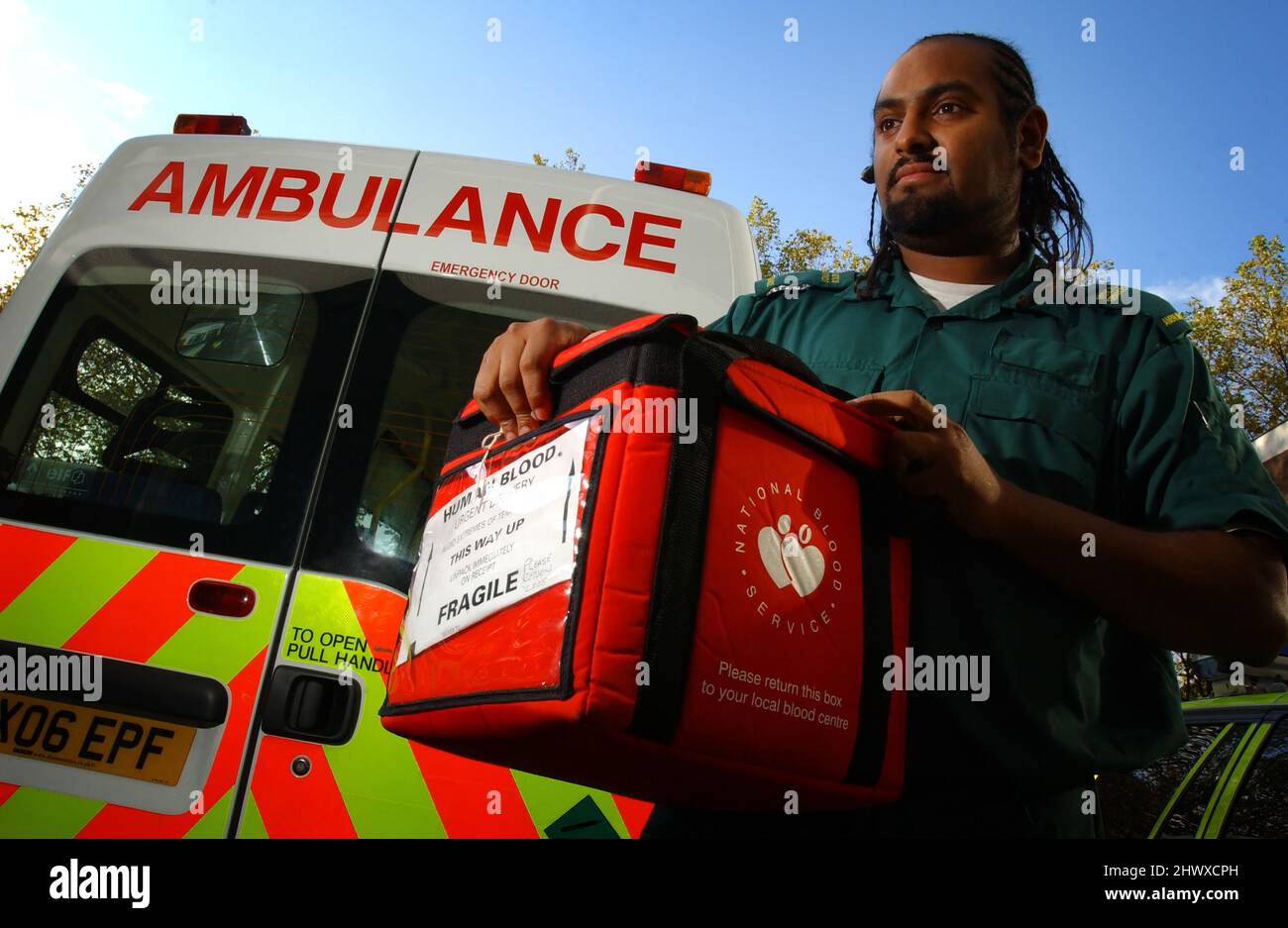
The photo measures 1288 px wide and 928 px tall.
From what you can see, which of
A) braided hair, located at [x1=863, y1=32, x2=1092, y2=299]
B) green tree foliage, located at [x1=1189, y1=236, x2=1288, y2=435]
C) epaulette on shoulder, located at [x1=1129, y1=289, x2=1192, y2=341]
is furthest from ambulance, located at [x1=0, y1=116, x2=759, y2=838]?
green tree foliage, located at [x1=1189, y1=236, x2=1288, y2=435]

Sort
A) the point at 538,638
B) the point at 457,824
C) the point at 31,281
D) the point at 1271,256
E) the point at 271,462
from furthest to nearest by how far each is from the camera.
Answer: the point at 1271,256
the point at 31,281
the point at 271,462
the point at 457,824
the point at 538,638

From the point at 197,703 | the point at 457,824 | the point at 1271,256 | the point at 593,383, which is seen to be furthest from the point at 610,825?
the point at 1271,256

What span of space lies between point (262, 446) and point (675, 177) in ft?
4.69

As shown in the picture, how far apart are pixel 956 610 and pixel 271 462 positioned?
1.81 meters

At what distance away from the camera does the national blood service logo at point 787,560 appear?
101 cm

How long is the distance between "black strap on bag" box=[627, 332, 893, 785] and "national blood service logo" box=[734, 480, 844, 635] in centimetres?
6

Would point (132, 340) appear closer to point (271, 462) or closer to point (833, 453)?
point (271, 462)

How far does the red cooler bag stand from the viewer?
946 mm

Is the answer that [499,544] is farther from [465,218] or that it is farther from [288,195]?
[288,195]

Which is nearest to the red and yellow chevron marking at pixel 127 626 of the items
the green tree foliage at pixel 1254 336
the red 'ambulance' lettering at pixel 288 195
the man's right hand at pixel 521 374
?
the red 'ambulance' lettering at pixel 288 195

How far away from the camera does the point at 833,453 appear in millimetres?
1127

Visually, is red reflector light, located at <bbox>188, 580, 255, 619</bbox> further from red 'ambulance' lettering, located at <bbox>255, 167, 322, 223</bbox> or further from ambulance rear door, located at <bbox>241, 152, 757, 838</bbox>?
red 'ambulance' lettering, located at <bbox>255, 167, 322, 223</bbox>

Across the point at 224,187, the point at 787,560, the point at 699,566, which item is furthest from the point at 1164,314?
the point at 224,187

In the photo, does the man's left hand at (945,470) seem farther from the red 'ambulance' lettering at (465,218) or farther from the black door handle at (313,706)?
the red 'ambulance' lettering at (465,218)
